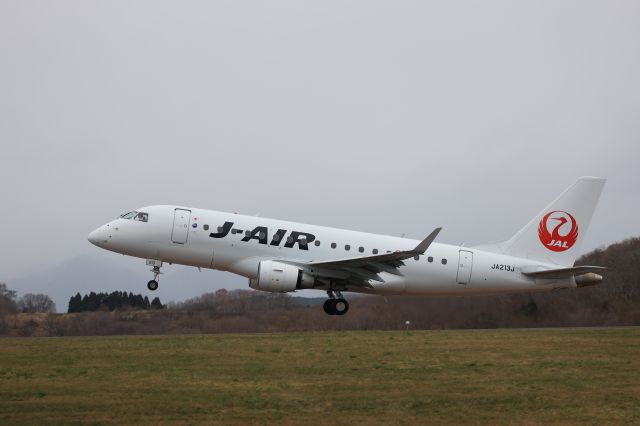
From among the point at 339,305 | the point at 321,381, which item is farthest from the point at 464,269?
the point at 321,381

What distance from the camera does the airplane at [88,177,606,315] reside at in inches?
1253

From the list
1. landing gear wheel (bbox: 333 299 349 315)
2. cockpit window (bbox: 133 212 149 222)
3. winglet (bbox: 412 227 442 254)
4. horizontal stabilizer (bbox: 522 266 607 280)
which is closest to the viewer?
winglet (bbox: 412 227 442 254)

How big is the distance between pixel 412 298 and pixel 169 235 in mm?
10471

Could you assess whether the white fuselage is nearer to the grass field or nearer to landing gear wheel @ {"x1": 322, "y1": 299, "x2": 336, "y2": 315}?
landing gear wheel @ {"x1": 322, "y1": 299, "x2": 336, "y2": 315}

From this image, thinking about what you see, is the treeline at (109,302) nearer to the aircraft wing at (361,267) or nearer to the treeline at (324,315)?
the treeline at (324,315)

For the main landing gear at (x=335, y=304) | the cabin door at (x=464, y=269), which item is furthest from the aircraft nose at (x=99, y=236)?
the cabin door at (x=464, y=269)

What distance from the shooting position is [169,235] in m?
31.8

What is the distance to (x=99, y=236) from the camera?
32750 millimetres

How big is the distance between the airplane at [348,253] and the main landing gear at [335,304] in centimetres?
4

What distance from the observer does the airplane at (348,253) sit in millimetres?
31828

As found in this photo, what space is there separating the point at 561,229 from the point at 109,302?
1960cm

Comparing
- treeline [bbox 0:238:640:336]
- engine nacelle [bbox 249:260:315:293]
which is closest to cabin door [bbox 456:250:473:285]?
treeline [bbox 0:238:640:336]

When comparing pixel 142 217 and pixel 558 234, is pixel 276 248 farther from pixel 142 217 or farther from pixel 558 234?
pixel 558 234

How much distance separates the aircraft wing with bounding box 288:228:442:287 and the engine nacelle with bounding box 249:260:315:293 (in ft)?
2.52
